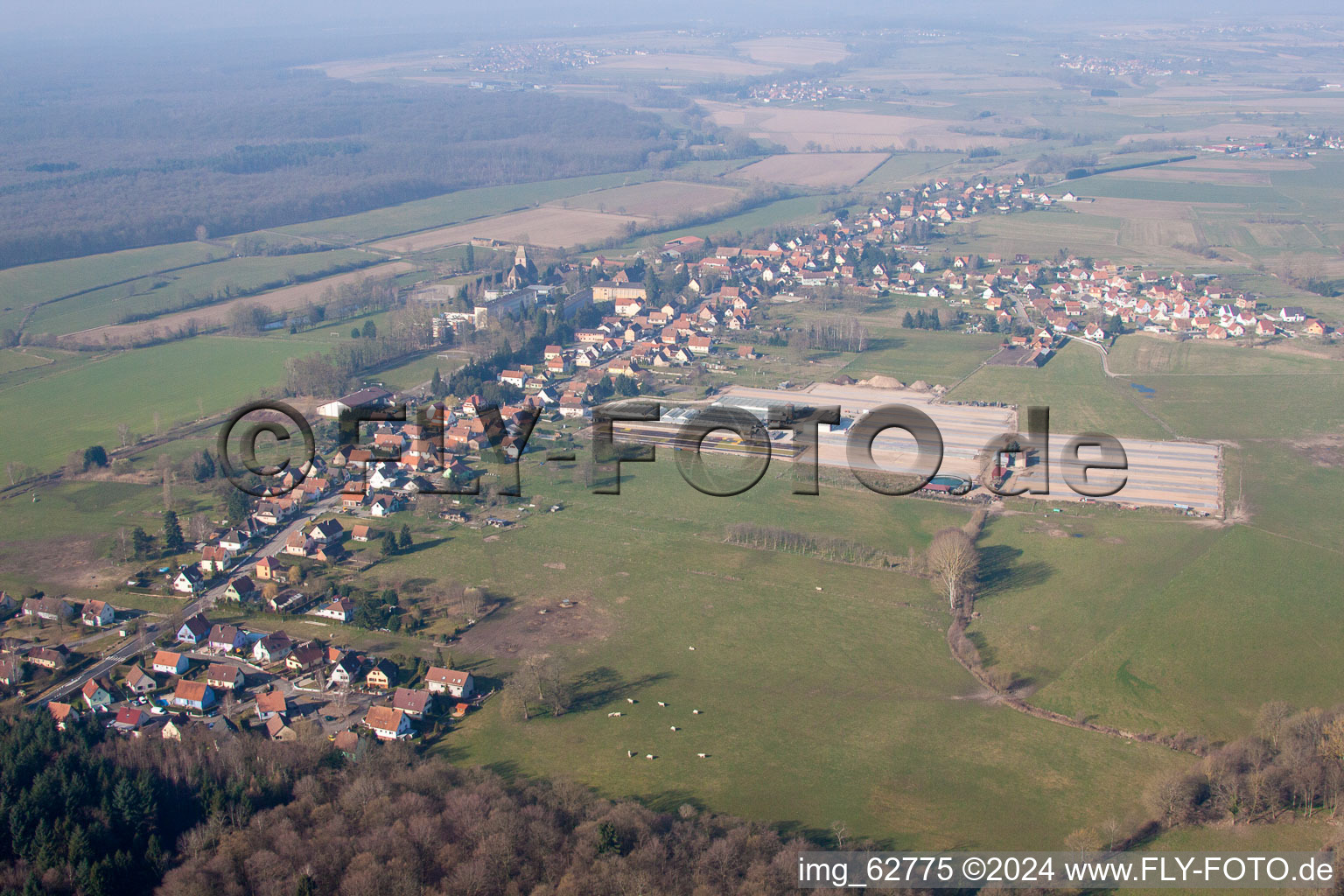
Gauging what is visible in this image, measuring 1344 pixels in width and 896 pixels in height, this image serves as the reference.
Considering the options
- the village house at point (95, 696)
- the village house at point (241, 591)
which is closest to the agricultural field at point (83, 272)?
the village house at point (241, 591)

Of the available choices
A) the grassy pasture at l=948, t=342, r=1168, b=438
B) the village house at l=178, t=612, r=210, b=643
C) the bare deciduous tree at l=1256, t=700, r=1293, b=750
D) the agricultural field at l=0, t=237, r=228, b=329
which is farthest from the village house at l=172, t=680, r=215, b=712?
the agricultural field at l=0, t=237, r=228, b=329

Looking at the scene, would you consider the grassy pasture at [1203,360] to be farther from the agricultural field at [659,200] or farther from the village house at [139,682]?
the agricultural field at [659,200]

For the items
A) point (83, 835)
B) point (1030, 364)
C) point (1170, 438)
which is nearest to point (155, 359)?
point (83, 835)

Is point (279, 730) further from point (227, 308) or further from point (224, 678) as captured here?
point (227, 308)

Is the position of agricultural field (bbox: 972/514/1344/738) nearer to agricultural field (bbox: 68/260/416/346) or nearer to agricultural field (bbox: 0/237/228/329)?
agricultural field (bbox: 68/260/416/346)

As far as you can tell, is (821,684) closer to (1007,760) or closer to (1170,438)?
(1007,760)

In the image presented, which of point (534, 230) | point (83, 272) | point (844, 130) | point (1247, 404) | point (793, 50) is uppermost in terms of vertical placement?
point (793, 50)

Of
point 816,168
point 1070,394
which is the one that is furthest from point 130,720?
point 816,168
